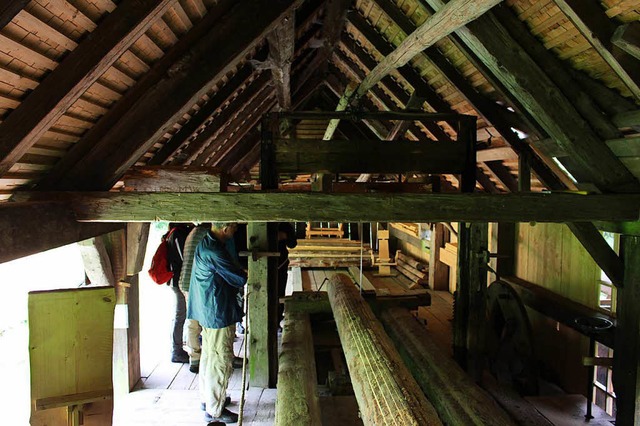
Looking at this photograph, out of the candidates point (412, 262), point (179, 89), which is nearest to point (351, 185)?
point (179, 89)

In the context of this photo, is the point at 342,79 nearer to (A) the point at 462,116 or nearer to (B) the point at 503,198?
(A) the point at 462,116

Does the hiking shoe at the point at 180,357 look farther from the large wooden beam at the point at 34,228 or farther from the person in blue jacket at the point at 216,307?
the large wooden beam at the point at 34,228

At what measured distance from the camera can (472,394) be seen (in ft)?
11.3

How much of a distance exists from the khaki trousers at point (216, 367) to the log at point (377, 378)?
1.21 metres

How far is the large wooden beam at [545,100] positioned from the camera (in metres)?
3.31

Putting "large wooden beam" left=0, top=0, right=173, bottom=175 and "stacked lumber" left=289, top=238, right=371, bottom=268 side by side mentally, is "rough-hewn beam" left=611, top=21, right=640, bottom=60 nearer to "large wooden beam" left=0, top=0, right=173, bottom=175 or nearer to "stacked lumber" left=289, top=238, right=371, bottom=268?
"large wooden beam" left=0, top=0, right=173, bottom=175

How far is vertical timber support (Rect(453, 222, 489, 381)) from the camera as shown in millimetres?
5090

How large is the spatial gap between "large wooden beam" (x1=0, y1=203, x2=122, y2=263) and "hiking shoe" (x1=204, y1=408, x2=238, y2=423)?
249 cm

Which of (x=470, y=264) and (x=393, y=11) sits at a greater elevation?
(x=393, y=11)

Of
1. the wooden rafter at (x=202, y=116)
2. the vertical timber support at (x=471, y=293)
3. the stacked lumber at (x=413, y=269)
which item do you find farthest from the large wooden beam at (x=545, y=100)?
the stacked lumber at (x=413, y=269)

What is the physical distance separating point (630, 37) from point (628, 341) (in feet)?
8.22

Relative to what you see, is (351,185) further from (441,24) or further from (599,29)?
(599,29)

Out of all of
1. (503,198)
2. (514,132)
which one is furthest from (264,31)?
(514,132)

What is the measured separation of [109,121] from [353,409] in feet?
9.88
